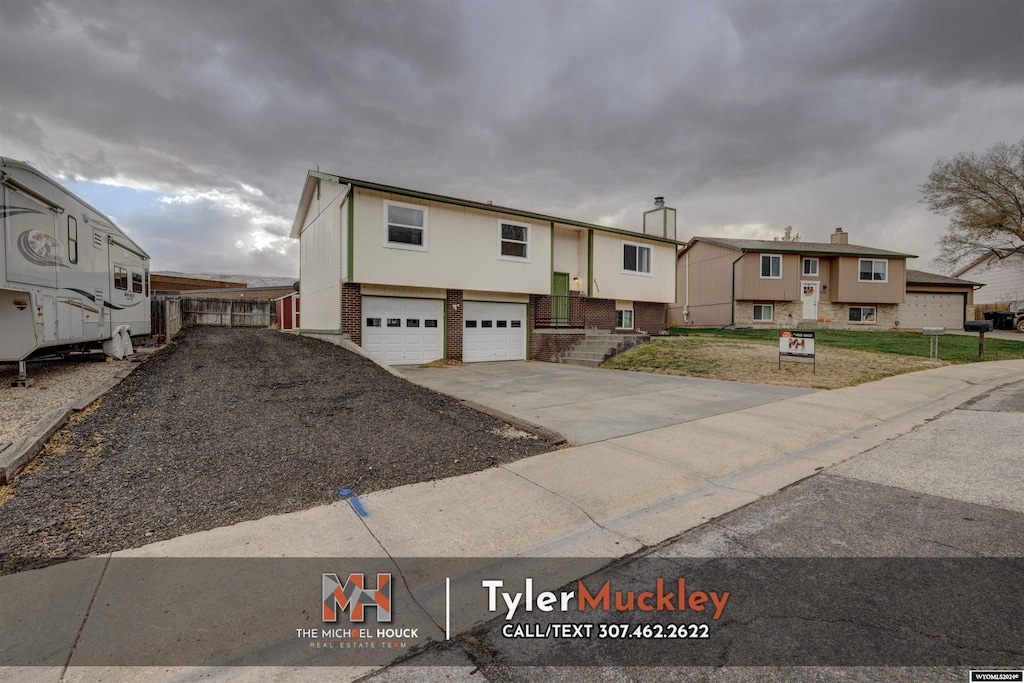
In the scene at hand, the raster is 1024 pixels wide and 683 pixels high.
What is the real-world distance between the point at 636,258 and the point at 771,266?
11841mm

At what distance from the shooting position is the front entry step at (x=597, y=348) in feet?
51.2

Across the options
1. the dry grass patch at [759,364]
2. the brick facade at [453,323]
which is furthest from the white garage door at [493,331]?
the dry grass patch at [759,364]

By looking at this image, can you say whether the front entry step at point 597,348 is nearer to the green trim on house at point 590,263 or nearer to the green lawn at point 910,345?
the green trim on house at point 590,263

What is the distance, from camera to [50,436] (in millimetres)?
5117

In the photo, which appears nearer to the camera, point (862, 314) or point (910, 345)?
point (910, 345)

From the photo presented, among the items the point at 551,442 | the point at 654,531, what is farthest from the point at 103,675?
the point at 551,442

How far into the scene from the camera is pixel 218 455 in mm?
4848

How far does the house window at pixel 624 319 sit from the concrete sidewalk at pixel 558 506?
14.1 m

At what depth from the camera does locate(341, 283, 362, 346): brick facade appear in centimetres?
1384

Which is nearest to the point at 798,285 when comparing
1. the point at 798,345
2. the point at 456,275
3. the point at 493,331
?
the point at 798,345

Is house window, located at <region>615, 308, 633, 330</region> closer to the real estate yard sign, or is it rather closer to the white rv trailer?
the real estate yard sign

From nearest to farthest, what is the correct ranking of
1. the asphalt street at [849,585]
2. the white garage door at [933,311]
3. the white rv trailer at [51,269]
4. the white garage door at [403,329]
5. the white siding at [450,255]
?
the asphalt street at [849,585] → the white rv trailer at [51,269] → the white siding at [450,255] → the white garage door at [403,329] → the white garage door at [933,311]

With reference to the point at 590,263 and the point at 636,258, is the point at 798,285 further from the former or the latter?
the point at 590,263

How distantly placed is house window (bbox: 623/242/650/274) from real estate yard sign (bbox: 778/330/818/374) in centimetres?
916
